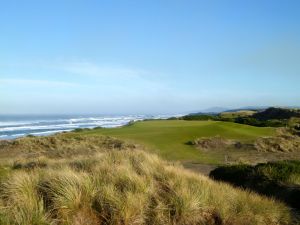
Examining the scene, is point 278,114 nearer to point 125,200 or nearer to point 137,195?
point 137,195

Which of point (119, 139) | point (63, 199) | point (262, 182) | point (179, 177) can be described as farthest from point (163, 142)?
point (63, 199)

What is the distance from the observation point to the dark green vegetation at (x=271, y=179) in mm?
11005

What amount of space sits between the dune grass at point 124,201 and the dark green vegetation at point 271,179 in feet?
5.75

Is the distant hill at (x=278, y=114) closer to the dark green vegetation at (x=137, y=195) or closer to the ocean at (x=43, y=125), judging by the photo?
the ocean at (x=43, y=125)

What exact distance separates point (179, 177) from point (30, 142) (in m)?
24.1

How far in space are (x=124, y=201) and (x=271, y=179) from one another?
6053 millimetres

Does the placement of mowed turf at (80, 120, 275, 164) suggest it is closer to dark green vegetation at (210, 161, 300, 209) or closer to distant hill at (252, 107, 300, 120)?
dark green vegetation at (210, 161, 300, 209)

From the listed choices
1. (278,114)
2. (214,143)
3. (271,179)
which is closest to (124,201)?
(271,179)

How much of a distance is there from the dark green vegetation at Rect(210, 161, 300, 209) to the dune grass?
1.75m

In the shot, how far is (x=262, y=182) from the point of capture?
12250 mm

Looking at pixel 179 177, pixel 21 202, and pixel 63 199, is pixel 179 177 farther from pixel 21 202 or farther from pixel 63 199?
pixel 21 202

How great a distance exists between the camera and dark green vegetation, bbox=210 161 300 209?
36.1 feet

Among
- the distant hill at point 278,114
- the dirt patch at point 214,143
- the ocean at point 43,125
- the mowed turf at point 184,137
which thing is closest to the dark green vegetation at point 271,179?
the mowed turf at point 184,137

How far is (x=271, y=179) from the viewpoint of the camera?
40.1 feet
